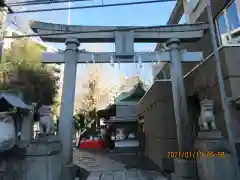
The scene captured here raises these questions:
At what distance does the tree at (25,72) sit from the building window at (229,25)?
10029 millimetres

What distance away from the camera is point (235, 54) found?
20.5 ft

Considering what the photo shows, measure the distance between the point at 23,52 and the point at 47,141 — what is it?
9927 millimetres

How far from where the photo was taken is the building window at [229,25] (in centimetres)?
701

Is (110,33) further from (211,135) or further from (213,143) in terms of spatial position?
(213,143)

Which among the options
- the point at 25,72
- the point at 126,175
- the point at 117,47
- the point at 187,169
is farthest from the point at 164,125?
the point at 25,72

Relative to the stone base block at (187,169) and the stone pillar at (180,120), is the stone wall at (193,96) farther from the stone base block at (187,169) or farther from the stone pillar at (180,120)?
the stone base block at (187,169)

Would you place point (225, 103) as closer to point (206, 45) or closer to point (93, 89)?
point (206, 45)

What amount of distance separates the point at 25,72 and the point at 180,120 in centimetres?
1231

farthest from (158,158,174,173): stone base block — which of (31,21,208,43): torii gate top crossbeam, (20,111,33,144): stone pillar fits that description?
(20,111,33,144): stone pillar

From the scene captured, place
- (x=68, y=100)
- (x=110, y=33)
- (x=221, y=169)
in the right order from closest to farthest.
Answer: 1. (x=221, y=169)
2. (x=68, y=100)
3. (x=110, y=33)

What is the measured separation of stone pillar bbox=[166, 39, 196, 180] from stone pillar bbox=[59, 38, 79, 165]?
3728 millimetres

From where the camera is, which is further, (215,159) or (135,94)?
(135,94)

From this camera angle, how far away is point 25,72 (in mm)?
14648

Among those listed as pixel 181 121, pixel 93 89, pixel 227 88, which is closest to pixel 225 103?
pixel 227 88
